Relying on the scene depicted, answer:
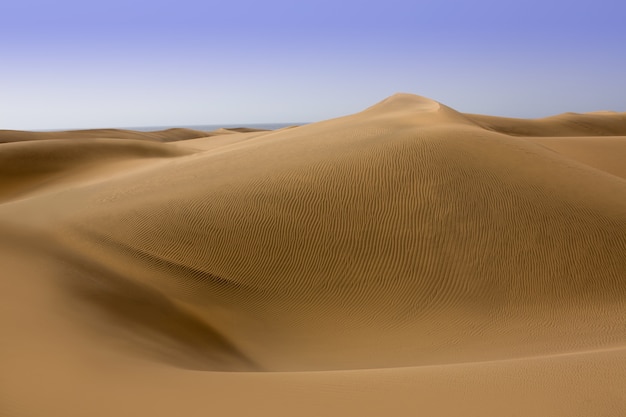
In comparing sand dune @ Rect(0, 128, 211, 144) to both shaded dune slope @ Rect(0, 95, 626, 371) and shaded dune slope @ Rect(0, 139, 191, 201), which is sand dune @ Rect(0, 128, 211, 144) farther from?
shaded dune slope @ Rect(0, 95, 626, 371)

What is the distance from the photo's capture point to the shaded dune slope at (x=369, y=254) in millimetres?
6902

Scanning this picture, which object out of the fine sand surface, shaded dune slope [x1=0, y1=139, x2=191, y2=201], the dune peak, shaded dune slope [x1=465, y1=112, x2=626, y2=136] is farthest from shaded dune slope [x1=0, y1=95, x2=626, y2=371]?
shaded dune slope [x1=465, y1=112, x2=626, y2=136]

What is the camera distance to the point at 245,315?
755 cm

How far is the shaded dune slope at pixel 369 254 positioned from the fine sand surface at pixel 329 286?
0.13ft

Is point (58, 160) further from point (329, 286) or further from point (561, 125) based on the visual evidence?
point (561, 125)

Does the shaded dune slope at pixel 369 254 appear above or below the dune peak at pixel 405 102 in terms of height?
below

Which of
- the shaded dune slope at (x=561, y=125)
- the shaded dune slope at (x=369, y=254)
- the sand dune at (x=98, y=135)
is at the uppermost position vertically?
the shaded dune slope at (x=561, y=125)

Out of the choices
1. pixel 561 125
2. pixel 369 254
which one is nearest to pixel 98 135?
pixel 561 125

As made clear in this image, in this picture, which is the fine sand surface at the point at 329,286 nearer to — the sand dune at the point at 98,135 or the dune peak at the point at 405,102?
the dune peak at the point at 405,102

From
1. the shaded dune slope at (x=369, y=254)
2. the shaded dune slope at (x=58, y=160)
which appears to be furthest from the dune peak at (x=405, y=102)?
the shaded dune slope at (x=369, y=254)

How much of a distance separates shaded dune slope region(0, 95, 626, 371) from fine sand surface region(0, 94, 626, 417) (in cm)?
4

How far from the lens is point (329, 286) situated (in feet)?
27.8

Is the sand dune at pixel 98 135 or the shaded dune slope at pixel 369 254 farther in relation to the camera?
the sand dune at pixel 98 135

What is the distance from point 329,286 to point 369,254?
3.35 ft
